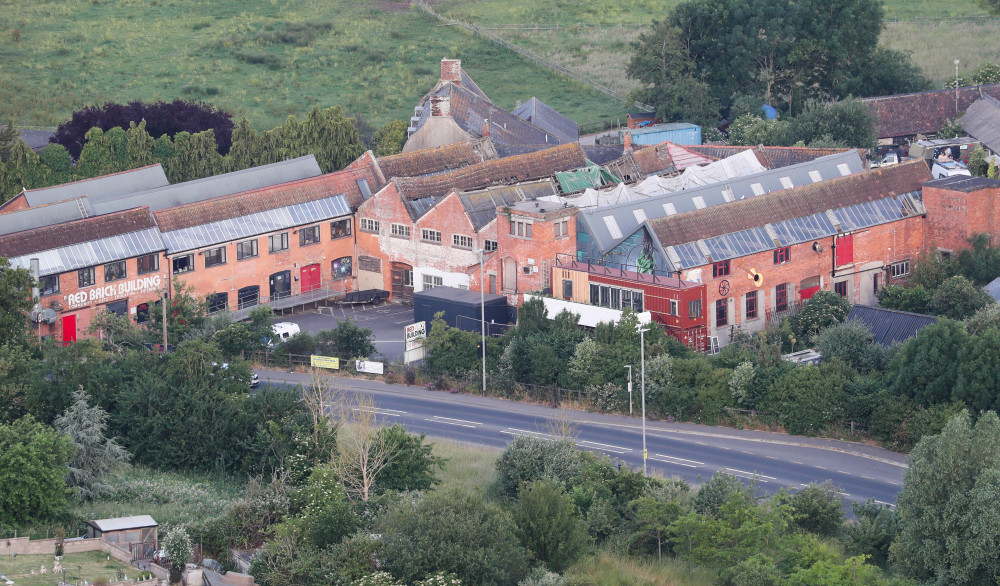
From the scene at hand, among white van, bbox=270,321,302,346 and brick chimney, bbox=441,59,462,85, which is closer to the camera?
white van, bbox=270,321,302,346

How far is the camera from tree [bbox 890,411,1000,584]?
2186 inches

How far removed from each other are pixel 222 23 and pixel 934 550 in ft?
403

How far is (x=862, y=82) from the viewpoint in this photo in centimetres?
13788

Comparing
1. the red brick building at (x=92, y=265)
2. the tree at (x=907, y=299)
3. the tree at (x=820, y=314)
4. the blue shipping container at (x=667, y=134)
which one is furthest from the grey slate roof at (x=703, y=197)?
the blue shipping container at (x=667, y=134)

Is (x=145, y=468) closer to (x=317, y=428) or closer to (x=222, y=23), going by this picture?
(x=317, y=428)

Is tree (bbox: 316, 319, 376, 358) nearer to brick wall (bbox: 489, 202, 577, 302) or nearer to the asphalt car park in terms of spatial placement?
the asphalt car park

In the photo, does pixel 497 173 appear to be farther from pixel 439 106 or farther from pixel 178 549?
pixel 178 549

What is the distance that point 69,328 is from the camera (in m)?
85.1

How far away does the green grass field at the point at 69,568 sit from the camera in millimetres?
51312

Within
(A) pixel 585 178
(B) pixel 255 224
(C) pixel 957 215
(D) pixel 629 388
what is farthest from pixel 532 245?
(C) pixel 957 215

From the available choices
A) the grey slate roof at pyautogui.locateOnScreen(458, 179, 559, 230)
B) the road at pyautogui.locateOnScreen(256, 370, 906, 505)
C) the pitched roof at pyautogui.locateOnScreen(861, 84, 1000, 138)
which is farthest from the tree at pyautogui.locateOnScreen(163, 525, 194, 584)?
the pitched roof at pyautogui.locateOnScreen(861, 84, 1000, 138)

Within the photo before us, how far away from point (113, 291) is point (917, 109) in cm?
7229

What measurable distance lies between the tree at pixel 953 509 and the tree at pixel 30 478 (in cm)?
3253

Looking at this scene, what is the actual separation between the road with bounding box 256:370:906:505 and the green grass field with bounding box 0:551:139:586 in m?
23.0
